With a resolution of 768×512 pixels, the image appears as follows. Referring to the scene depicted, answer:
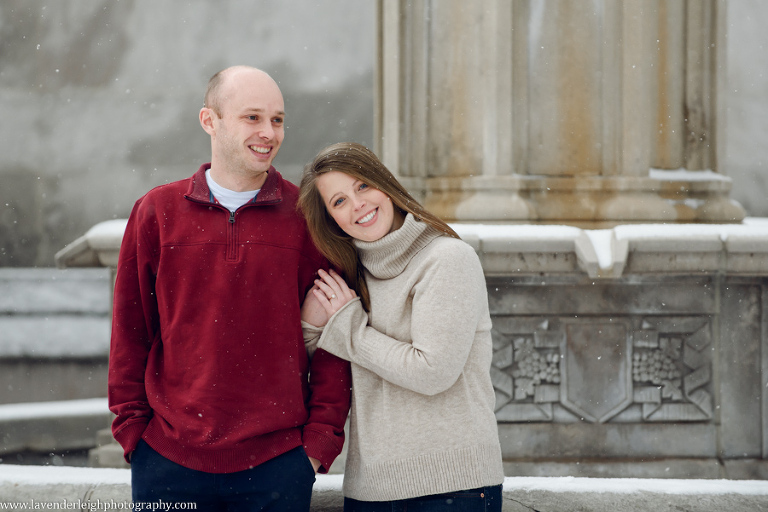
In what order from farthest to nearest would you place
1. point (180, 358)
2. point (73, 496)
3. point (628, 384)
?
1. point (628, 384)
2. point (73, 496)
3. point (180, 358)

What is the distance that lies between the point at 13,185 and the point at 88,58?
125cm

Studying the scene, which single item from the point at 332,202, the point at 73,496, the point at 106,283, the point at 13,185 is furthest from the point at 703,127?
the point at 13,185

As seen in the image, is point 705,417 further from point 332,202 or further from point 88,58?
point 88,58

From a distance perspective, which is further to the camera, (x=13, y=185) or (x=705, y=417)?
(x=13, y=185)

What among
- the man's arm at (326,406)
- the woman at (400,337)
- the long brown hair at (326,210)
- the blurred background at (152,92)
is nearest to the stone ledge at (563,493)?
the man's arm at (326,406)

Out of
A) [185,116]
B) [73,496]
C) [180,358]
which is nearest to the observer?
[180,358]

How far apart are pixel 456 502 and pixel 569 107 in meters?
2.48

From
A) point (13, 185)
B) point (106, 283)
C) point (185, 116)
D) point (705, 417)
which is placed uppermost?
point (185, 116)

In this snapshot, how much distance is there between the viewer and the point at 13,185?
5.92 metres

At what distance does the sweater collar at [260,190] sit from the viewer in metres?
→ 1.84

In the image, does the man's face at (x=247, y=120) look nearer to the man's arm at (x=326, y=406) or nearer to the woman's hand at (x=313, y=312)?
the woman's hand at (x=313, y=312)

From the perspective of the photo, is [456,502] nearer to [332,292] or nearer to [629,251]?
[332,292]

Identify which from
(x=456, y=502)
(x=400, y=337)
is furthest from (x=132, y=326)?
(x=456, y=502)

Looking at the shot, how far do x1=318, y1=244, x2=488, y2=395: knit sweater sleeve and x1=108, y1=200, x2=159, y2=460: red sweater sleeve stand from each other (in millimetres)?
583
